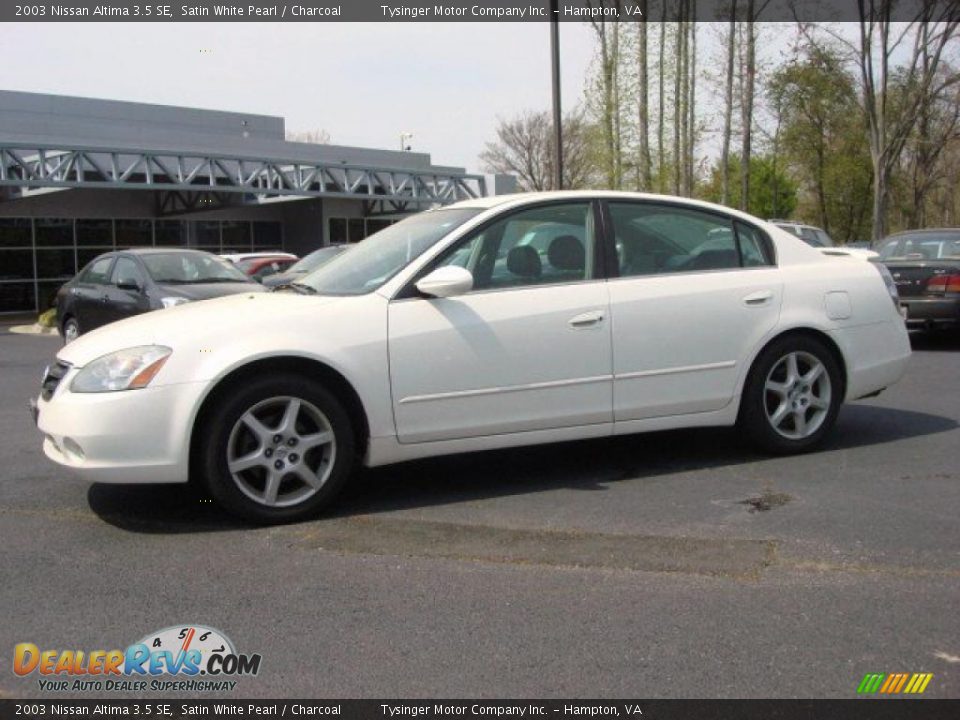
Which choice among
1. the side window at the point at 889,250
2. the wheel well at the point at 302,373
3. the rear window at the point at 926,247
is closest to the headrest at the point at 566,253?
the wheel well at the point at 302,373

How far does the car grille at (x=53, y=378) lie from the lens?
4809 millimetres

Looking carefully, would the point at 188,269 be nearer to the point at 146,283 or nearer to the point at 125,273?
the point at 146,283

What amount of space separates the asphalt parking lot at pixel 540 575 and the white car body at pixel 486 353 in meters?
0.38

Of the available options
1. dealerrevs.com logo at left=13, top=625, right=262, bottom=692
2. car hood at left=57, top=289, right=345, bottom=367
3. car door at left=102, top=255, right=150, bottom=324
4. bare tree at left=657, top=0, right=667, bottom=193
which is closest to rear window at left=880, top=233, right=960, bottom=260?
car door at left=102, top=255, right=150, bottom=324

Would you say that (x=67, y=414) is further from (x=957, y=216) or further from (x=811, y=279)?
(x=957, y=216)

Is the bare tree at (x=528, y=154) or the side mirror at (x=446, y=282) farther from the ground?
the bare tree at (x=528, y=154)

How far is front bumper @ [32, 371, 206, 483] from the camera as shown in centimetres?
441

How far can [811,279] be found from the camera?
19.2 ft

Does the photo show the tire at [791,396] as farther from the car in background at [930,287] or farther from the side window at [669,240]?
the car in background at [930,287]

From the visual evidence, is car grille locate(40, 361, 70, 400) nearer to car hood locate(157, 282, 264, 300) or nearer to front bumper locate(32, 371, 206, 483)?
front bumper locate(32, 371, 206, 483)

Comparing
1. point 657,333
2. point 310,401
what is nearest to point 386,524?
point 310,401

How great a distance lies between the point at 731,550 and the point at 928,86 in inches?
1083
